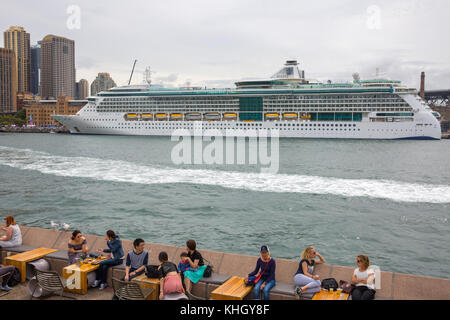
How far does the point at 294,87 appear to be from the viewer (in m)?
86.9

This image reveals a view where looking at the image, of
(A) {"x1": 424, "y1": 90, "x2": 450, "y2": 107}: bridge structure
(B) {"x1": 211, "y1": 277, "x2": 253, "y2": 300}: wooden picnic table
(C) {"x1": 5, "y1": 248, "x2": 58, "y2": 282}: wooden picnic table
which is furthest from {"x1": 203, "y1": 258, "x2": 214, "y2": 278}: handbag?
(A) {"x1": 424, "y1": 90, "x2": 450, "y2": 107}: bridge structure

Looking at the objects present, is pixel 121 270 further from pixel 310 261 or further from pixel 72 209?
pixel 72 209

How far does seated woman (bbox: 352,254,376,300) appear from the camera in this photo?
19.9ft

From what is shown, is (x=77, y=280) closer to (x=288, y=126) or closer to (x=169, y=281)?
(x=169, y=281)

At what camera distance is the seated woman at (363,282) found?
605cm

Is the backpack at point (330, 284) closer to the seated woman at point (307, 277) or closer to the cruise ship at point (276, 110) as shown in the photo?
the seated woman at point (307, 277)

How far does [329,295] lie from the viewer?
623 cm

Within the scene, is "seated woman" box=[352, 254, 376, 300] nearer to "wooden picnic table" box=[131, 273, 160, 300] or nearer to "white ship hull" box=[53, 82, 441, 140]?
"wooden picnic table" box=[131, 273, 160, 300]

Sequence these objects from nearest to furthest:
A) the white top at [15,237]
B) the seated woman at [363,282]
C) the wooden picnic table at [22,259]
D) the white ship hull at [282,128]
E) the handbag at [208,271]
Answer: the seated woman at [363,282]
the handbag at [208,271]
the wooden picnic table at [22,259]
the white top at [15,237]
the white ship hull at [282,128]

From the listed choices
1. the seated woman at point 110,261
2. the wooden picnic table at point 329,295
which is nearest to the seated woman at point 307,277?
the wooden picnic table at point 329,295

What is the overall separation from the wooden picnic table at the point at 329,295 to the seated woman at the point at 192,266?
1.91 m

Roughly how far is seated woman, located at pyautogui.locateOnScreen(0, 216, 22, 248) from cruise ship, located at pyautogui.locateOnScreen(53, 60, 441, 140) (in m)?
72.9

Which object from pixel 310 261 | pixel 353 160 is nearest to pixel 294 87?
pixel 353 160

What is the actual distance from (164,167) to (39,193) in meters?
12.0
